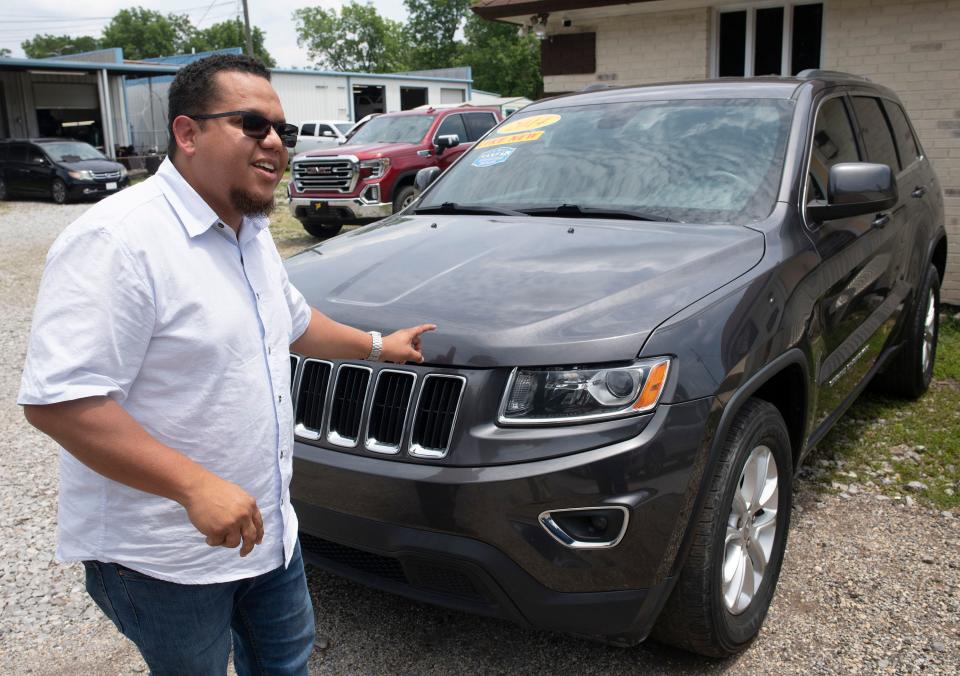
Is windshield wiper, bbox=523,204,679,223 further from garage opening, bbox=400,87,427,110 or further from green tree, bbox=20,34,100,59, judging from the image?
green tree, bbox=20,34,100,59

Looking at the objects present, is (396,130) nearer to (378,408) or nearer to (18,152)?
(378,408)

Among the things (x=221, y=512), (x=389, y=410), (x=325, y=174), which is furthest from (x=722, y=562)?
(x=325, y=174)

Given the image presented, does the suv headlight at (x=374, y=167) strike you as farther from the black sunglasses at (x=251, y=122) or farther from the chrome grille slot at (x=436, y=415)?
the black sunglasses at (x=251, y=122)

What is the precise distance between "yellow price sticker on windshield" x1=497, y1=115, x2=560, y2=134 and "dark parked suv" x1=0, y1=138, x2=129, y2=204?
20.0 metres

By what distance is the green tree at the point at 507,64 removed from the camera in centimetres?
7275

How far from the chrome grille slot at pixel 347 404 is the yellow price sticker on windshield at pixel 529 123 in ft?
6.60

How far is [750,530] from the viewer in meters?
Answer: 2.85

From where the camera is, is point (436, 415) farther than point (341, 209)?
No

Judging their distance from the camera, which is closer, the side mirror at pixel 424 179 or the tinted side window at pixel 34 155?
the side mirror at pixel 424 179

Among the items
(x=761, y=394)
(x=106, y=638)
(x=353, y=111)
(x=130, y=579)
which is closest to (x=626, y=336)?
(x=761, y=394)

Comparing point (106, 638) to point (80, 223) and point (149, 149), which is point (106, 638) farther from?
point (149, 149)

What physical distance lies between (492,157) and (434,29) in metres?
86.8

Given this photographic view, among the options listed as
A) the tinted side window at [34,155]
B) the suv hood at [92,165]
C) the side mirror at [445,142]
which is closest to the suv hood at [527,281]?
the side mirror at [445,142]

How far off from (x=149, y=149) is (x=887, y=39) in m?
31.6
